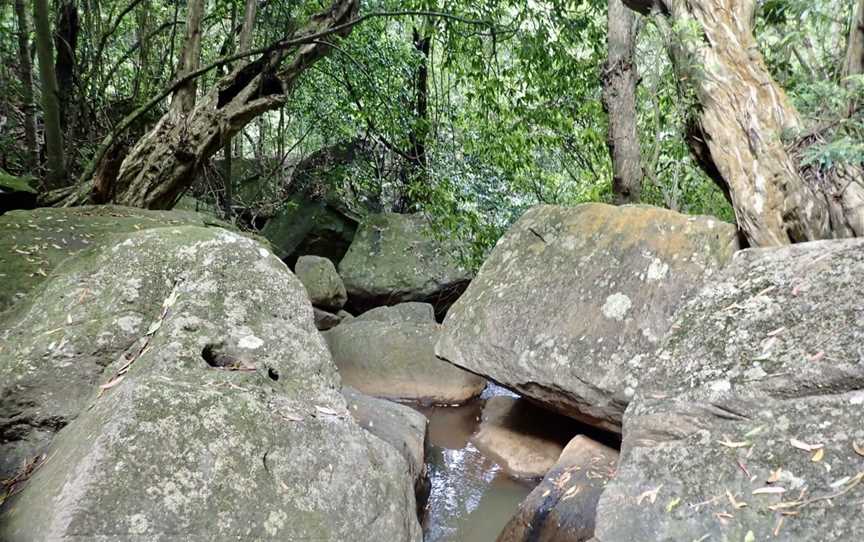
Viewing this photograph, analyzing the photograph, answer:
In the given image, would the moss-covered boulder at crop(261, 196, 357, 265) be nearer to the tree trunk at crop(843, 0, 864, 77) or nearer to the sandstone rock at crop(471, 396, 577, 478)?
the sandstone rock at crop(471, 396, 577, 478)

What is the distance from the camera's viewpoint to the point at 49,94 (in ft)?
17.2

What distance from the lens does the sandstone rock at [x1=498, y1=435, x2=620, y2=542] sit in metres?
3.20

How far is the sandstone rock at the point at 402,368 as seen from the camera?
5.74 meters

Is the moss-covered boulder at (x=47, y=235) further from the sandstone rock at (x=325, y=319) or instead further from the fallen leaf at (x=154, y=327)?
the sandstone rock at (x=325, y=319)

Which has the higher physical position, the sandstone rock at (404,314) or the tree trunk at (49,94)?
the tree trunk at (49,94)

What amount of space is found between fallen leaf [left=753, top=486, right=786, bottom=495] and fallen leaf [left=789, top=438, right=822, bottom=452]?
5.8 inches

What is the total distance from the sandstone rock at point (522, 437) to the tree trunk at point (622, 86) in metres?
1.98

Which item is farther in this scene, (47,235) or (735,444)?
(47,235)

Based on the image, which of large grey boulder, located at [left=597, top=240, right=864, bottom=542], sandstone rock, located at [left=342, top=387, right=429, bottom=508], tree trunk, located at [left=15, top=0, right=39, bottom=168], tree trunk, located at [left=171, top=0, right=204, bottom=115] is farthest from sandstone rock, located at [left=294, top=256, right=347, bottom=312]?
large grey boulder, located at [left=597, top=240, right=864, bottom=542]

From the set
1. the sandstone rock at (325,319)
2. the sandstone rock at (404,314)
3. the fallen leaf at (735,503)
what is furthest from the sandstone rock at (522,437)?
the sandstone rock at (325,319)

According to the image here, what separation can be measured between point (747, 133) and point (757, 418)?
1955mm

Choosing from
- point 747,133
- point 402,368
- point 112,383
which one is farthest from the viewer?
point 402,368

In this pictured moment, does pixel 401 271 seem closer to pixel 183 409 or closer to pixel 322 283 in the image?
pixel 322 283

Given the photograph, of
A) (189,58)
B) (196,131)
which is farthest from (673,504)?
(189,58)
